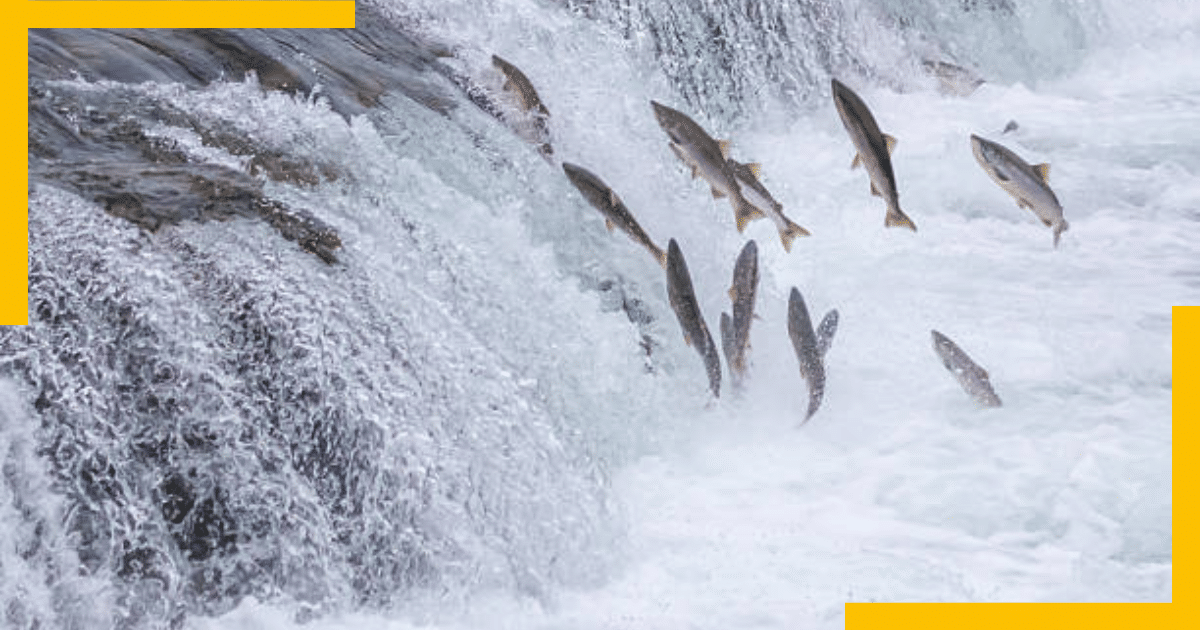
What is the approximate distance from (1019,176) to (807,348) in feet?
2.98

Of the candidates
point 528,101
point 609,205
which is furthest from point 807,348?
point 528,101

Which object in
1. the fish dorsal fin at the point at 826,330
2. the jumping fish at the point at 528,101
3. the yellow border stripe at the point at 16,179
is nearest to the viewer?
the yellow border stripe at the point at 16,179

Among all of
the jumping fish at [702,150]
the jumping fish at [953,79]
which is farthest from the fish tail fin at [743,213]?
the jumping fish at [953,79]

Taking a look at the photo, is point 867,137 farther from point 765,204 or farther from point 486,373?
point 486,373

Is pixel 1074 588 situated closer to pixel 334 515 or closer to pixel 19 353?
pixel 334 515

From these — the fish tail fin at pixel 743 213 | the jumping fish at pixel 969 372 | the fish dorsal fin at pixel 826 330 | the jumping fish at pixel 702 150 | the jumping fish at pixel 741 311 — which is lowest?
the jumping fish at pixel 969 372

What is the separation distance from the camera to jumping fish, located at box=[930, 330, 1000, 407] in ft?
14.3

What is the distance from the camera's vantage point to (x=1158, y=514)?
3648 mm

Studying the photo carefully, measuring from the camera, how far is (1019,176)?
4.48 m

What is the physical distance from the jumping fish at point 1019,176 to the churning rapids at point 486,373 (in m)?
0.50

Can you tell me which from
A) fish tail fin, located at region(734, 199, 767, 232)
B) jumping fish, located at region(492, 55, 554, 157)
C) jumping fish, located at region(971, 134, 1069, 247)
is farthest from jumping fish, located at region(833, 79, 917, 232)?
jumping fish, located at region(492, 55, 554, 157)

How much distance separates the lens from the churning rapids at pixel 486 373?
2.95 metres

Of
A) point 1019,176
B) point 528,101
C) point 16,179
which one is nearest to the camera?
point 16,179

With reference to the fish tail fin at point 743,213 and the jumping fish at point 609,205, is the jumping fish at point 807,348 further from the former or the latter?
the jumping fish at point 609,205
